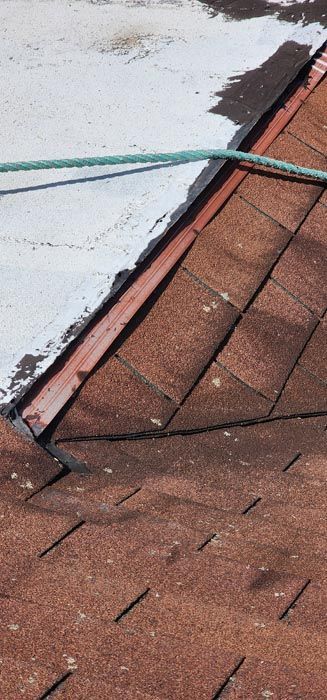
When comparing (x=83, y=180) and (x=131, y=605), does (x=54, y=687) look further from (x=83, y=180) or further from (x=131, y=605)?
→ (x=83, y=180)

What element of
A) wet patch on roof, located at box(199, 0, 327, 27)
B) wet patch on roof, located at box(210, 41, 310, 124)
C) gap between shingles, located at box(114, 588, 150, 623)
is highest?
wet patch on roof, located at box(199, 0, 327, 27)

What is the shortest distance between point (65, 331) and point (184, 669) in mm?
1701

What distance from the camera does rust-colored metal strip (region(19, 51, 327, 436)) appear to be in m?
3.21

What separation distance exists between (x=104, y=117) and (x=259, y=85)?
2.67ft

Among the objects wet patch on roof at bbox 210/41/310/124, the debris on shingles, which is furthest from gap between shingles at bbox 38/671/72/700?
wet patch on roof at bbox 210/41/310/124

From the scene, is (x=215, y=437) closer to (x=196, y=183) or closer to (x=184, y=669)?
(x=196, y=183)

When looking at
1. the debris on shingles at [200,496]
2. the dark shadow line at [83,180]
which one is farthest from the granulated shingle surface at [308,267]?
the dark shadow line at [83,180]

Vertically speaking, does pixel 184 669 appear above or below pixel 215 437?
above

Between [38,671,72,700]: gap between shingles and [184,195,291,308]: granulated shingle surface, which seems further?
[184,195,291,308]: granulated shingle surface

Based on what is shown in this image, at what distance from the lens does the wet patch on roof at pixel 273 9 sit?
5.26 m

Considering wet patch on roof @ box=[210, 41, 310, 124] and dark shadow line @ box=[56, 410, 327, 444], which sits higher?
wet patch on roof @ box=[210, 41, 310, 124]

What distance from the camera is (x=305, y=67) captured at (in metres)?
4.84

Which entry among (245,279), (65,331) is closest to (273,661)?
(65,331)

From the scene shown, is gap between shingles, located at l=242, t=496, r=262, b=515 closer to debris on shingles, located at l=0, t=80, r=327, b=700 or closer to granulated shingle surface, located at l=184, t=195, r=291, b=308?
debris on shingles, located at l=0, t=80, r=327, b=700
